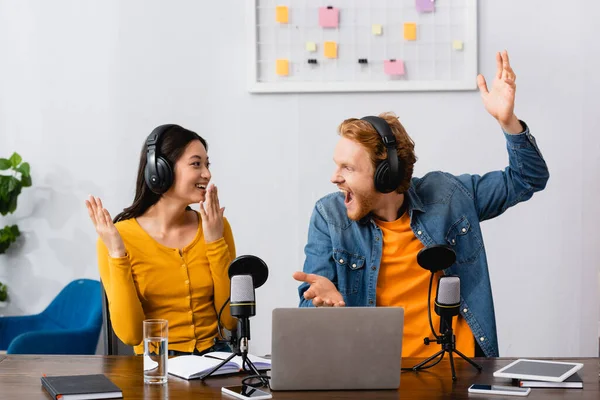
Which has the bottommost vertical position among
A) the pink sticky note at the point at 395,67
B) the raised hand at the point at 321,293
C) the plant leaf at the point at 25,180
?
the raised hand at the point at 321,293

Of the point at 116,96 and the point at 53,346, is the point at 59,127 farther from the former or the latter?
the point at 53,346

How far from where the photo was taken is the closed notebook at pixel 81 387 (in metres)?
1.65

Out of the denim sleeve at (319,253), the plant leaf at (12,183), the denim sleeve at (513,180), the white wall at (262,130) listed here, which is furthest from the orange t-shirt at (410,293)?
A: the plant leaf at (12,183)

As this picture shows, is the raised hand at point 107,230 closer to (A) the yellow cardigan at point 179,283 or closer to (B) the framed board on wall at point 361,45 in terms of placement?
(A) the yellow cardigan at point 179,283

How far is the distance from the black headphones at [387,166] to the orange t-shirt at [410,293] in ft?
0.58

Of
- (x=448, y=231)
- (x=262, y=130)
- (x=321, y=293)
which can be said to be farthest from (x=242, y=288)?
(x=262, y=130)

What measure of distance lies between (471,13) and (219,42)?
3.52 ft

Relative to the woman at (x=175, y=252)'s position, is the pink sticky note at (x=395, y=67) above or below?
above

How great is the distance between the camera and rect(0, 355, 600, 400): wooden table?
1668 mm

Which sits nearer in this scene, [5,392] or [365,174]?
[5,392]

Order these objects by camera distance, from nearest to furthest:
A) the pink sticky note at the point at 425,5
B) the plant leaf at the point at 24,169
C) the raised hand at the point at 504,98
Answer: the raised hand at the point at 504,98
the pink sticky note at the point at 425,5
the plant leaf at the point at 24,169

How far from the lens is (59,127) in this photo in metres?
3.58

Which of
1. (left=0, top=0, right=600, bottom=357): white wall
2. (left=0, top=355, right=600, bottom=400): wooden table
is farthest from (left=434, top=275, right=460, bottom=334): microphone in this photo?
(left=0, top=0, right=600, bottom=357): white wall

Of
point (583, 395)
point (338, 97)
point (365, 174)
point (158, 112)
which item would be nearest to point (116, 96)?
point (158, 112)
